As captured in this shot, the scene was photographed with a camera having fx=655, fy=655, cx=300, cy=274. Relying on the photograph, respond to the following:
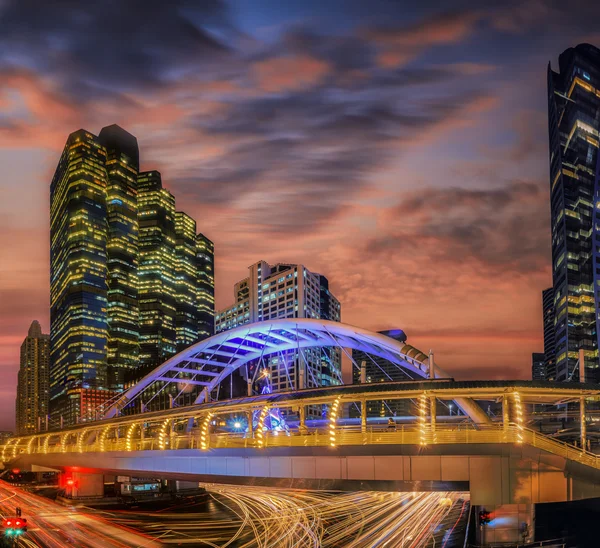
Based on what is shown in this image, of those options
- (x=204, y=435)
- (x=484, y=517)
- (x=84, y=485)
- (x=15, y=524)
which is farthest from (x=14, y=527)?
(x=84, y=485)

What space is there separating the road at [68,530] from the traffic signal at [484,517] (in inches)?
817

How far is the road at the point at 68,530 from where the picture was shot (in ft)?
138

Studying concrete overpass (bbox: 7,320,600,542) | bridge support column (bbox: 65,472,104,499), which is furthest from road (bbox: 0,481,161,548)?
concrete overpass (bbox: 7,320,600,542)

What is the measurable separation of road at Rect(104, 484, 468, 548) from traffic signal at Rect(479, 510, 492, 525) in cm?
465

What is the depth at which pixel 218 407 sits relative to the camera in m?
43.7

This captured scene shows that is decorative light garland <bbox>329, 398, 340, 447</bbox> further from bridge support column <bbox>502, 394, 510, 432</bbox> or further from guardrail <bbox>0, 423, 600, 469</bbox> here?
bridge support column <bbox>502, 394, 510, 432</bbox>

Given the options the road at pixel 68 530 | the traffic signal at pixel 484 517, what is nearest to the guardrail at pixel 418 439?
the traffic signal at pixel 484 517

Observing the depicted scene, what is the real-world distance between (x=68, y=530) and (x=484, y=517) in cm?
3091

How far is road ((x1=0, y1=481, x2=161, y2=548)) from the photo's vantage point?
42062 millimetres

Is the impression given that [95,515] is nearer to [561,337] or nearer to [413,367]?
[413,367]

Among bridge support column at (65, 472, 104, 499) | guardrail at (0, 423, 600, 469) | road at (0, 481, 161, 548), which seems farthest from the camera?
bridge support column at (65, 472, 104, 499)

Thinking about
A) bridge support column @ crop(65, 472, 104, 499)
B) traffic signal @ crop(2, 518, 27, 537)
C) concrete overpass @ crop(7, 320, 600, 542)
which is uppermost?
concrete overpass @ crop(7, 320, 600, 542)

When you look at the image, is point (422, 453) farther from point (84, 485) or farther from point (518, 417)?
point (84, 485)

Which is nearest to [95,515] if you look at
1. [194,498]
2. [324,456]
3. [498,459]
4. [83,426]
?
→ [83,426]
